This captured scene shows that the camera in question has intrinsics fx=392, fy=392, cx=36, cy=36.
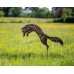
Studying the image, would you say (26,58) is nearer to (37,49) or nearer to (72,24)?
(37,49)

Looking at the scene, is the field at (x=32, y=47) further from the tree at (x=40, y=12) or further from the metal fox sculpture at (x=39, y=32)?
the tree at (x=40, y=12)

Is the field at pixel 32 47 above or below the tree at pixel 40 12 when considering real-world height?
below

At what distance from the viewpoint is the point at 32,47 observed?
259 inches

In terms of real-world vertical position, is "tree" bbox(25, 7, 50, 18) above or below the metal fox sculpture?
above

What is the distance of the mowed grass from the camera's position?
21.5 ft

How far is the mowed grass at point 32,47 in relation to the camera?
654 centimetres

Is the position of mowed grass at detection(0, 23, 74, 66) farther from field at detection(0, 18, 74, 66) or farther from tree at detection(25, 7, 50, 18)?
tree at detection(25, 7, 50, 18)

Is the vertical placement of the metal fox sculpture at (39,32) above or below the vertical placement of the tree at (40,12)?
below

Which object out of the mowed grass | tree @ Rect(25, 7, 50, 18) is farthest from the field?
tree @ Rect(25, 7, 50, 18)

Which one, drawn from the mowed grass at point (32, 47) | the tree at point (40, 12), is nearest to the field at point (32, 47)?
the mowed grass at point (32, 47)

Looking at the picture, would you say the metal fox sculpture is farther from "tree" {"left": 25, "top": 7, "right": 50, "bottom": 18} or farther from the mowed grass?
"tree" {"left": 25, "top": 7, "right": 50, "bottom": 18}

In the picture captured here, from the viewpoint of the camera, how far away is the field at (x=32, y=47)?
21.5 ft
